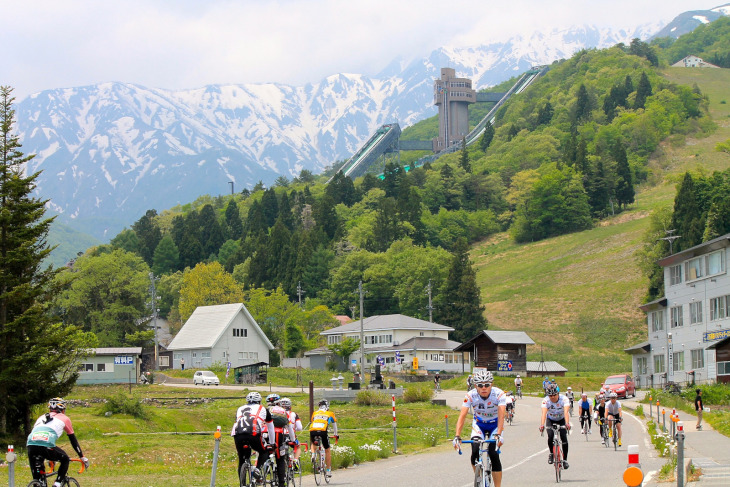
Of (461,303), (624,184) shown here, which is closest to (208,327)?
(461,303)

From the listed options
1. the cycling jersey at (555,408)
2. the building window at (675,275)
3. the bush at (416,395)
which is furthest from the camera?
the building window at (675,275)

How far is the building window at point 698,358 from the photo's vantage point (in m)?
53.5

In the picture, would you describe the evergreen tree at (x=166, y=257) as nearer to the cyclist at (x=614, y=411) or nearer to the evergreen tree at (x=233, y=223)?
the evergreen tree at (x=233, y=223)

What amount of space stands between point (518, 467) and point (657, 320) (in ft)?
150

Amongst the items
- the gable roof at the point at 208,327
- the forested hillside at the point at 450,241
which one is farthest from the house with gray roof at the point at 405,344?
the gable roof at the point at 208,327

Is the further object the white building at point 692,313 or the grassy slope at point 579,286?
the grassy slope at point 579,286

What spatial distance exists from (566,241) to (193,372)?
7200 centimetres

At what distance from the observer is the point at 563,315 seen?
333 feet

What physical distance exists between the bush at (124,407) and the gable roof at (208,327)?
44.4m

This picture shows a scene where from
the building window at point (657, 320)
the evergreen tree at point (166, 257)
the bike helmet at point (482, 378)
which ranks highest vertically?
the evergreen tree at point (166, 257)

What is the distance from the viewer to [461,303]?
96.9m

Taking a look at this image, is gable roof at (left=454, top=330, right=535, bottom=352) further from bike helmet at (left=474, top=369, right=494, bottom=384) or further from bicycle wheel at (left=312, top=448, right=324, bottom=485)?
bike helmet at (left=474, top=369, right=494, bottom=384)

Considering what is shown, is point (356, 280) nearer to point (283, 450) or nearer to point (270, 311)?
point (270, 311)

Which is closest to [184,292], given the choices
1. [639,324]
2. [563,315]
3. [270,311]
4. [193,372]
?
[270,311]
